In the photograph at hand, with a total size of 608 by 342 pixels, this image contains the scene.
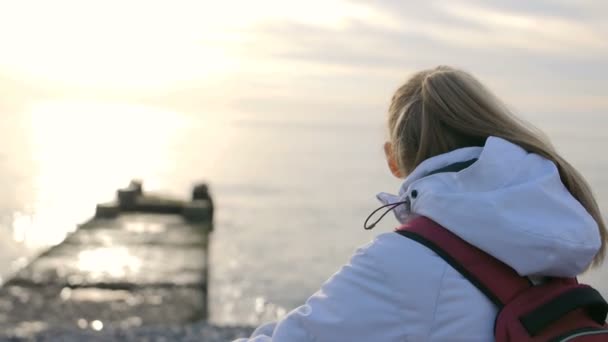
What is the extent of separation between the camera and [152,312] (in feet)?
35.9

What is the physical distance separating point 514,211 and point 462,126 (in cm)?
30

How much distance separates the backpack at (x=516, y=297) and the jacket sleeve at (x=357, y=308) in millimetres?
122

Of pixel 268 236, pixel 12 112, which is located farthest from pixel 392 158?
pixel 12 112

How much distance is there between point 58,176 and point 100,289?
42967 mm

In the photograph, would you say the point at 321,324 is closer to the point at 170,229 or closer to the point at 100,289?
the point at 100,289

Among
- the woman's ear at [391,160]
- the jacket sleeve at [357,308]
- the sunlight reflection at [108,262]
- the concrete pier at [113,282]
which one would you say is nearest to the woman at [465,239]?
the jacket sleeve at [357,308]

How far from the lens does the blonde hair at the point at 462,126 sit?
7.45 feet

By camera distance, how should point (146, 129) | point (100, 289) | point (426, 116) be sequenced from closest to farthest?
point (426, 116)
point (100, 289)
point (146, 129)

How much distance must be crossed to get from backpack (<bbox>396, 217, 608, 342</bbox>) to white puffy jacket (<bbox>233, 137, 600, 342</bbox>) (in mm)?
22

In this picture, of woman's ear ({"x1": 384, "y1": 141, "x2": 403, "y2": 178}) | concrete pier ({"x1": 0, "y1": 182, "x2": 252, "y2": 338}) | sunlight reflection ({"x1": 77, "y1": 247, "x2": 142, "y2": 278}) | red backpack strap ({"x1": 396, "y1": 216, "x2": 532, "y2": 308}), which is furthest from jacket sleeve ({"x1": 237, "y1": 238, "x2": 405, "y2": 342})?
sunlight reflection ({"x1": 77, "y1": 247, "x2": 142, "y2": 278})

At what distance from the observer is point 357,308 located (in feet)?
6.59

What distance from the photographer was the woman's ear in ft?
8.19

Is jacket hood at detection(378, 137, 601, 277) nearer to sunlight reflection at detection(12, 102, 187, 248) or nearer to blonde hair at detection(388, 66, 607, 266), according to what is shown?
blonde hair at detection(388, 66, 607, 266)

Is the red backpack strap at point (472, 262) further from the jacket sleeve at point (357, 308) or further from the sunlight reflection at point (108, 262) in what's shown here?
the sunlight reflection at point (108, 262)
